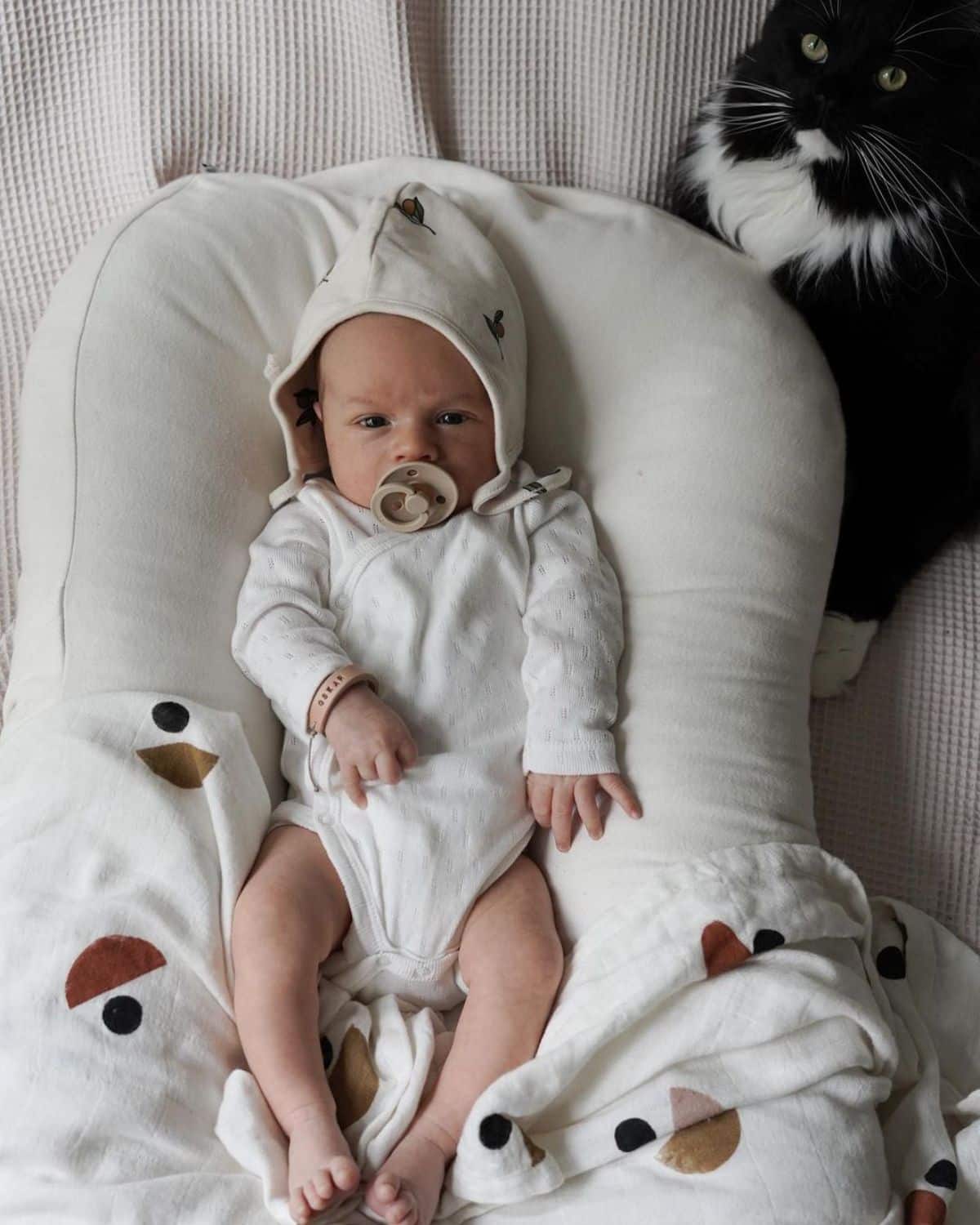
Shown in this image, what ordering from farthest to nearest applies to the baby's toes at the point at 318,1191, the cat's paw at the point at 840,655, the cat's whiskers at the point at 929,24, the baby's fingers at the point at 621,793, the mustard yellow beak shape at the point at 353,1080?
the cat's paw at the point at 840,655 < the cat's whiskers at the point at 929,24 < the baby's fingers at the point at 621,793 < the mustard yellow beak shape at the point at 353,1080 < the baby's toes at the point at 318,1191

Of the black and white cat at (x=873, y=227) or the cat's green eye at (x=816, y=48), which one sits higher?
the cat's green eye at (x=816, y=48)

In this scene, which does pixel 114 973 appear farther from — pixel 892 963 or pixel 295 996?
pixel 892 963

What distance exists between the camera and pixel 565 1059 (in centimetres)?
100

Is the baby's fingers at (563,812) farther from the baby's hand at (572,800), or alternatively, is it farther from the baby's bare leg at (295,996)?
the baby's bare leg at (295,996)

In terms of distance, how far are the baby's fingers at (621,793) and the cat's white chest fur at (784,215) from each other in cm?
65

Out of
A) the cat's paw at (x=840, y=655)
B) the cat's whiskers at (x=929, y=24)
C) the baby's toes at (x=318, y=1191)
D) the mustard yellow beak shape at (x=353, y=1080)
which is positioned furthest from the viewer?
the cat's paw at (x=840, y=655)

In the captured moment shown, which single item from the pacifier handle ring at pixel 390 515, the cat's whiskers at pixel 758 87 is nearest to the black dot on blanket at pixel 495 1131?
the pacifier handle ring at pixel 390 515

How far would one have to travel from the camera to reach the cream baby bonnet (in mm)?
1247

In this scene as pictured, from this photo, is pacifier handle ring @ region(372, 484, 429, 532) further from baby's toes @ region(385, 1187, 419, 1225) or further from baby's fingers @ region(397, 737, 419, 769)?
baby's toes @ region(385, 1187, 419, 1225)

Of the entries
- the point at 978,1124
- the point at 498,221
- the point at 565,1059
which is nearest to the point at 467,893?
the point at 565,1059

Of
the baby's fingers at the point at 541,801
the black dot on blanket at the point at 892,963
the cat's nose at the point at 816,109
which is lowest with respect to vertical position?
the black dot on blanket at the point at 892,963

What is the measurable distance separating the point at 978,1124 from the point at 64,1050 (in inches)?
30.6

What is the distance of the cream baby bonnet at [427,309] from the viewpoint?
1.25 metres

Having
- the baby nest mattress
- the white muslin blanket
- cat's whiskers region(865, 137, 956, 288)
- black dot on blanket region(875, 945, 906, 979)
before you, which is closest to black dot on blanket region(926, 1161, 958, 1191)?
the white muslin blanket
